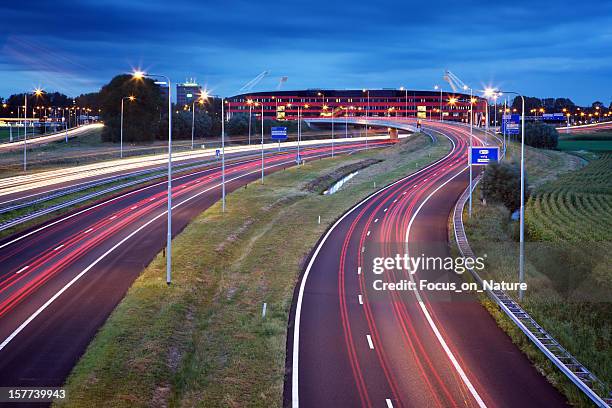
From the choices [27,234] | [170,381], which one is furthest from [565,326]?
[27,234]

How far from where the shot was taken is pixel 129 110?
136 meters

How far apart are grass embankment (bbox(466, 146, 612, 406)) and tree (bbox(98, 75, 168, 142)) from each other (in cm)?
9015

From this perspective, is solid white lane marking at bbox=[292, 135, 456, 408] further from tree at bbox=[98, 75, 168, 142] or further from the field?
the field

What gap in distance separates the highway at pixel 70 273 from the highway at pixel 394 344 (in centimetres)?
991

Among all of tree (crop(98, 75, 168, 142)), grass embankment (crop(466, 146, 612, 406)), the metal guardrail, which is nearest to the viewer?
the metal guardrail

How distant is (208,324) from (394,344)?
9.09m

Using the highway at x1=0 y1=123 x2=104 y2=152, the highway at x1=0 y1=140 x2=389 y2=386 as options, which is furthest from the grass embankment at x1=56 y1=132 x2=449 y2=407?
the highway at x1=0 y1=123 x2=104 y2=152

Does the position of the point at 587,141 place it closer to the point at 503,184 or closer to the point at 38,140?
the point at 503,184

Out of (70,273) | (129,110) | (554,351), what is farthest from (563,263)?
(129,110)

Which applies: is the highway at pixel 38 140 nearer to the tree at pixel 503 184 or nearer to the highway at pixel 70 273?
the highway at pixel 70 273

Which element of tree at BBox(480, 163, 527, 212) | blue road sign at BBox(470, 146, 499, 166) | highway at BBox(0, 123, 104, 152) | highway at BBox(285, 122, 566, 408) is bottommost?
highway at BBox(285, 122, 566, 408)

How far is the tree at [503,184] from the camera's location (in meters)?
64.3

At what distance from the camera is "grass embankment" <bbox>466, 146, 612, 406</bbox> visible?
81.7 feet

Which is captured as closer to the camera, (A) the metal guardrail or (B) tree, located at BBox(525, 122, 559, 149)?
(A) the metal guardrail
